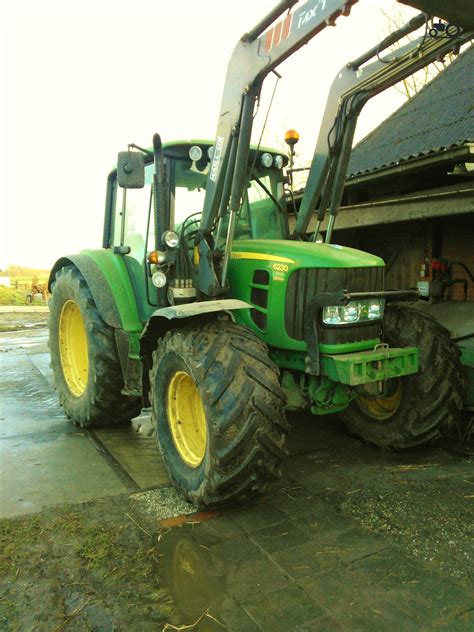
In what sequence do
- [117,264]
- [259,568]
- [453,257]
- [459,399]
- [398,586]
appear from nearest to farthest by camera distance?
1. [398,586]
2. [259,568]
3. [459,399]
4. [117,264]
5. [453,257]

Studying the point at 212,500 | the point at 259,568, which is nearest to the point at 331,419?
the point at 212,500

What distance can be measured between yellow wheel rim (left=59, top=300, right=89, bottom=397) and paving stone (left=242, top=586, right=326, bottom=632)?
3.42 meters

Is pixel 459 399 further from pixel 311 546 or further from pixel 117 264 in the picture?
pixel 117 264

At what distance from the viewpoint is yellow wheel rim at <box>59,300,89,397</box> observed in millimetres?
5492

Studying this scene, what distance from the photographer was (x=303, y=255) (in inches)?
145

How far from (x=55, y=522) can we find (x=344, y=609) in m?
1.72

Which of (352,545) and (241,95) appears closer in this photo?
(352,545)

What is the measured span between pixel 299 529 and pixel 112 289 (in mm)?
2504

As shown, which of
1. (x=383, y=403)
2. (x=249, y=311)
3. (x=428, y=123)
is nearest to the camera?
(x=249, y=311)

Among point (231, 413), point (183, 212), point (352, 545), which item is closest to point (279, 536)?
point (352, 545)

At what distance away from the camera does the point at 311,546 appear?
9.64 ft

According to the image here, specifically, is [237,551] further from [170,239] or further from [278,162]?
[278,162]

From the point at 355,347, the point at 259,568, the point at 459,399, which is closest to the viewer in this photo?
the point at 259,568

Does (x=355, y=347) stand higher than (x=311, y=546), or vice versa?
(x=355, y=347)
